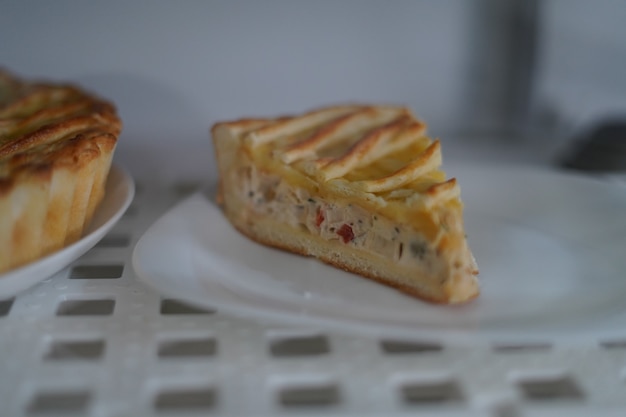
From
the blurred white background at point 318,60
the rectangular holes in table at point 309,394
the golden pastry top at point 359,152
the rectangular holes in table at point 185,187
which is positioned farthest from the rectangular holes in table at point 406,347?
the blurred white background at point 318,60

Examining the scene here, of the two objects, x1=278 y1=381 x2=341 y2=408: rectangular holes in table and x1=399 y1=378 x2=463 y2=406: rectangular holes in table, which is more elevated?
x1=399 y1=378 x2=463 y2=406: rectangular holes in table

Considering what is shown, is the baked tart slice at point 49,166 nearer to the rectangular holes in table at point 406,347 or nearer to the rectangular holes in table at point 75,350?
the rectangular holes in table at point 75,350

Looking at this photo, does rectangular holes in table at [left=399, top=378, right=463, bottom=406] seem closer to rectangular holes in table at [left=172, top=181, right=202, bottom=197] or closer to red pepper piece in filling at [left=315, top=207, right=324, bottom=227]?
red pepper piece in filling at [left=315, top=207, right=324, bottom=227]

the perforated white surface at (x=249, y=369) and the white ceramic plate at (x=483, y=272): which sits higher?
the white ceramic plate at (x=483, y=272)

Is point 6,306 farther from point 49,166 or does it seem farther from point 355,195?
point 355,195

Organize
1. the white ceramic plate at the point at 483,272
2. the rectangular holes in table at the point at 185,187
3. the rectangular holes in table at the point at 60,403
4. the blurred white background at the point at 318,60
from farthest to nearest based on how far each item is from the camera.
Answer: the blurred white background at the point at 318,60, the rectangular holes in table at the point at 185,187, the white ceramic plate at the point at 483,272, the rectangular holes in table at the point at 60,403

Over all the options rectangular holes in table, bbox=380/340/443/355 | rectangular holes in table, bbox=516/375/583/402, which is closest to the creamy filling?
rectangular holes in table, bbox=380/340/443/355

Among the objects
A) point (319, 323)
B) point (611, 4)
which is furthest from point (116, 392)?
point (611, 4)
